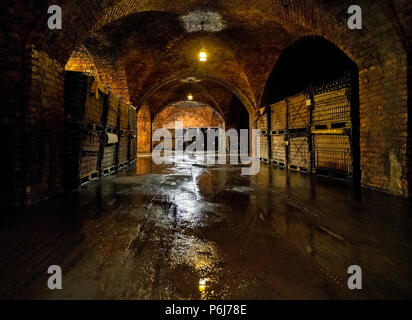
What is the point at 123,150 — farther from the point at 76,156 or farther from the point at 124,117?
the point at 76,156

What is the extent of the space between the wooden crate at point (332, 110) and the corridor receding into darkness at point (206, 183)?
0.12ft

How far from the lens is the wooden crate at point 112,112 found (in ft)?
20.8

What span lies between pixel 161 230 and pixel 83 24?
4.48m

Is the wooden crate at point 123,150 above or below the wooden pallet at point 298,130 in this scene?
below

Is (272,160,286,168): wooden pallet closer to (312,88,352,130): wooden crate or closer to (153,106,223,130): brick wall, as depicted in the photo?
(312,88,352,130): wooden crate

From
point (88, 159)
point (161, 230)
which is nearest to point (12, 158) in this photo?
point (88, 159)

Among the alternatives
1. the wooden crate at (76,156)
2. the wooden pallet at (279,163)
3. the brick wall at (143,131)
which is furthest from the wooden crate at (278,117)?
the brick wall at (143,131)

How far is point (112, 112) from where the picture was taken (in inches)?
275

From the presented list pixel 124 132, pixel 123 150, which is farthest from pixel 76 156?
pixel 123 150

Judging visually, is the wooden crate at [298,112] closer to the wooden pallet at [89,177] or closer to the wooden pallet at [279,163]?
the wooden pallet at [279,163]

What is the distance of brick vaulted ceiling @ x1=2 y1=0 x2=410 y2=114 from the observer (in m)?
3.96

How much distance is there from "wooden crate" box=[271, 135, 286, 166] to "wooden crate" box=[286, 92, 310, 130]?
85 centimetres

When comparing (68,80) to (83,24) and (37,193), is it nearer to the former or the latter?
(83,24)

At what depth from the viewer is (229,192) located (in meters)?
4.34
